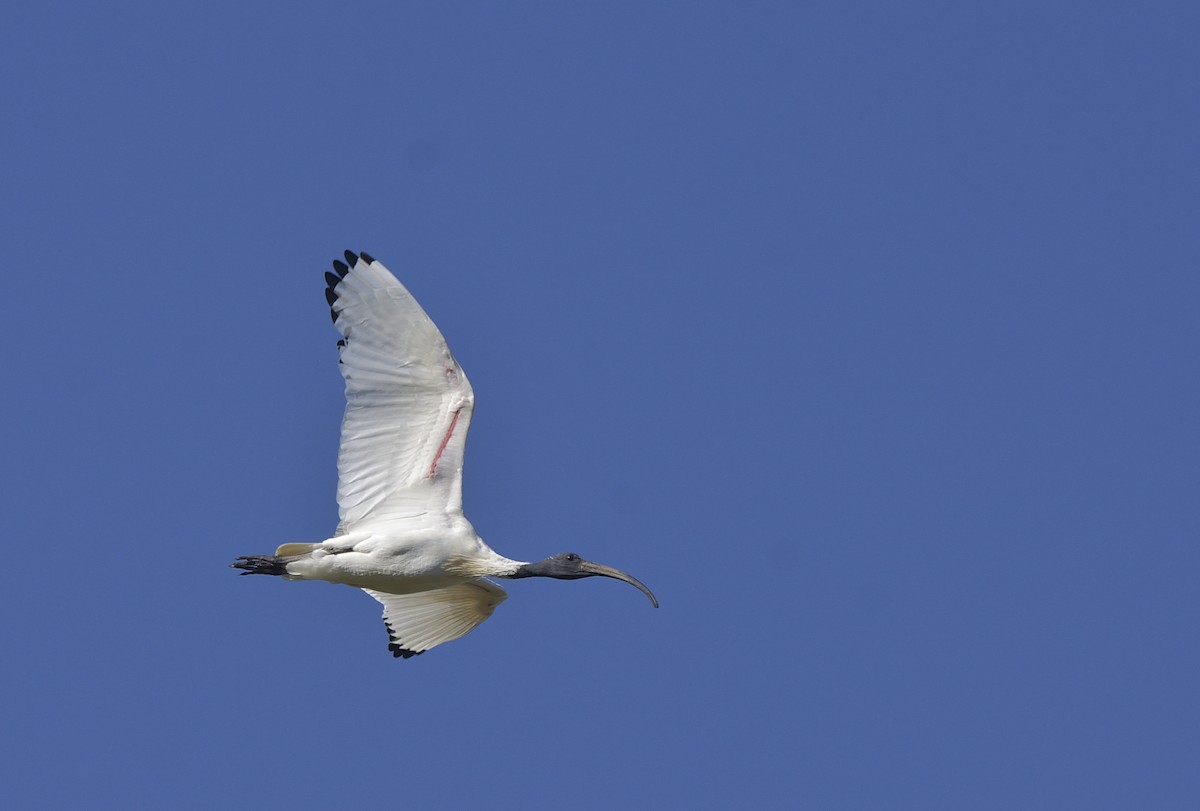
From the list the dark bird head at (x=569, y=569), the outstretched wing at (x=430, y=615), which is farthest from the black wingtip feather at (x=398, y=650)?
the dark bird head at (x=569, y=569)

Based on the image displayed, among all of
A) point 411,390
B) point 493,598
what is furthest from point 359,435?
point 493,598

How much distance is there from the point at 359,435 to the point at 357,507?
58 centimetres

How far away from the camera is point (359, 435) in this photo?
53.9 ft

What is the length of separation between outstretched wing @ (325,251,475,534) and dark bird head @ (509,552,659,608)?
108 centimetres

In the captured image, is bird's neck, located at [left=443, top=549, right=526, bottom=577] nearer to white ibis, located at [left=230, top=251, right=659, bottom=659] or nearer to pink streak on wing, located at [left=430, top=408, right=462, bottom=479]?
white ibis, located at [left=230, top=251, right=659, bottom=659]

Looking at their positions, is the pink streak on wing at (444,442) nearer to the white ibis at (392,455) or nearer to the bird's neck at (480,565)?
the white ibis at (392,455)

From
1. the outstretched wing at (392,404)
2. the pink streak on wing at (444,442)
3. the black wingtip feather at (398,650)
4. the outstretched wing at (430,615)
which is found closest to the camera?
the outstretched wing at (392,404)

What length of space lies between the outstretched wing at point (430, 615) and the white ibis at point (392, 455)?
1.25 m

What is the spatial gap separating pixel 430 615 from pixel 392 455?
2.29 meters

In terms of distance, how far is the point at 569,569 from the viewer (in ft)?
56.8

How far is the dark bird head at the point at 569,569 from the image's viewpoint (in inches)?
676

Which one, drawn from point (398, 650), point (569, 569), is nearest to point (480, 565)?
point (569, 569)

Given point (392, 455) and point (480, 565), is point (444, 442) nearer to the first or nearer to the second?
point (392, 455)

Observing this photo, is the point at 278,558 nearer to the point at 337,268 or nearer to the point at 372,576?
the point at 372,576
